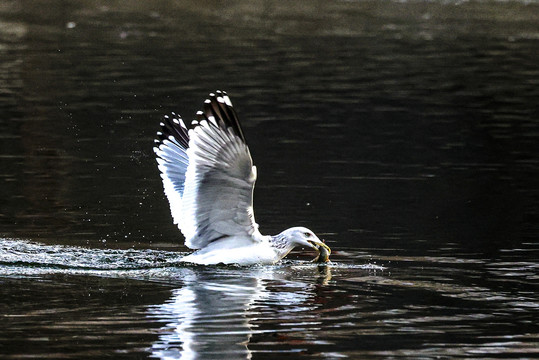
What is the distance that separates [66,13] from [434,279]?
A: 118ft

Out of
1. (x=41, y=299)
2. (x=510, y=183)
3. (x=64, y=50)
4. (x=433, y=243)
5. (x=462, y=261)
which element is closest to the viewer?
(x=41, y=299)

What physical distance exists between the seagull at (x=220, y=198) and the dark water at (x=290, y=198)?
0.22m

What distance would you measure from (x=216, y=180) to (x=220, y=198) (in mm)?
259

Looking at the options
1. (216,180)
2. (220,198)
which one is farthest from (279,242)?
(216,180)

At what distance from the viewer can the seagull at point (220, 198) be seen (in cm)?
1144

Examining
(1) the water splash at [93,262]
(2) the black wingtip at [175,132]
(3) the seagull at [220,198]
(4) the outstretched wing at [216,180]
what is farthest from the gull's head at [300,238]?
(2) the black wingtip at [175,132]

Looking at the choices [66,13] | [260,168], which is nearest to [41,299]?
[260,168]

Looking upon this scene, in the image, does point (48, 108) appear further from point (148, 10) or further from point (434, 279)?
point (148, 10)

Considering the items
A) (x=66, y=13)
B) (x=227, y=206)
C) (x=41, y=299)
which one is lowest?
(x=41, y=299)

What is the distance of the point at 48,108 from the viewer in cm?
2491

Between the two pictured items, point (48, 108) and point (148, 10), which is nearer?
point (48, 108)

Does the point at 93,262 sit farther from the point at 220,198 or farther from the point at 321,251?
the point at 321,251

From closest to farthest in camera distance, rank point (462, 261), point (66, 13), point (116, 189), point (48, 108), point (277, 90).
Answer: point (462, 261), point (116, 189), point (48, 108), point (277, 90), point (66, 13)

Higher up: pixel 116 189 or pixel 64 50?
pixel 64 50
